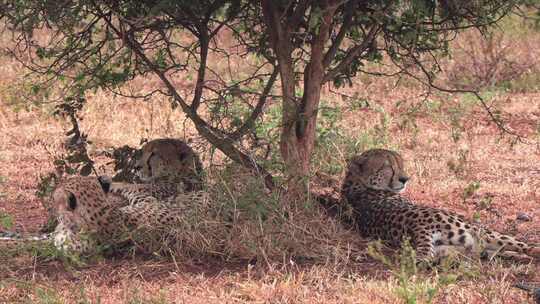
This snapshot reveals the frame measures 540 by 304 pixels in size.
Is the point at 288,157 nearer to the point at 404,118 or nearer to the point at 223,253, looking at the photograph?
the point at 223,253

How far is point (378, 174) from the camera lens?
6512mm

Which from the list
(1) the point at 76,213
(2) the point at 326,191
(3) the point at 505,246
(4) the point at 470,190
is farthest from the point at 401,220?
(1) the point at 76,213

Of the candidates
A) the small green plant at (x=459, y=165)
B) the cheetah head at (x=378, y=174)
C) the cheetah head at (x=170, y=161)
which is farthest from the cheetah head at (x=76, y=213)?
the small green plant at (x=459, y=165)

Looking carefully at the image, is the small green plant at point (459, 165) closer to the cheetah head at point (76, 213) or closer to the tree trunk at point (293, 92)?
the tree trunk at point (293, 92)

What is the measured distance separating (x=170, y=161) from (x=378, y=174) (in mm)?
1415

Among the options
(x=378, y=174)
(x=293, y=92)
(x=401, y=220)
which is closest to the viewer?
(x=401, y=220)

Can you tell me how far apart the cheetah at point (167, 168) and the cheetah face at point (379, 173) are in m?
1.06

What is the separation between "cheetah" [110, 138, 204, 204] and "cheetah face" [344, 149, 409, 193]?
1064 mm

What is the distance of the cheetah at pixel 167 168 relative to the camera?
6.46 metres

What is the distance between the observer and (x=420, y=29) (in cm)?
611

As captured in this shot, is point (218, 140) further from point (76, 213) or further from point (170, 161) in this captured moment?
point (76, 213)

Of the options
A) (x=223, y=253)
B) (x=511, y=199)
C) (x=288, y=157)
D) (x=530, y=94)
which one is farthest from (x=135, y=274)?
(x=530, y=94)

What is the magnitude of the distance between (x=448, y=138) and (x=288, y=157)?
3959 millimetres

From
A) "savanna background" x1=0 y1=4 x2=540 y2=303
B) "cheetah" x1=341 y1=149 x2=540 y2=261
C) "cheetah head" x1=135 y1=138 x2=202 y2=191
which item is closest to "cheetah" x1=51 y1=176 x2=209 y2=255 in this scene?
"savanna background" x1=0 y1=4 x2=540 y2=303
